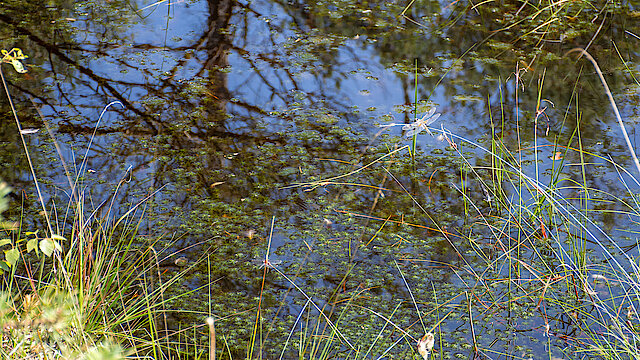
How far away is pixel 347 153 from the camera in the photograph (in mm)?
2695

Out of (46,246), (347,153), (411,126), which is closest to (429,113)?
(411,126)

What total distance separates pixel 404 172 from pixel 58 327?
158cm

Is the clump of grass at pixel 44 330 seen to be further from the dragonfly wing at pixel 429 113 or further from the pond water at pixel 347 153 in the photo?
the dragonfly wing at pixel 429 113

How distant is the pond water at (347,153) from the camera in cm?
198

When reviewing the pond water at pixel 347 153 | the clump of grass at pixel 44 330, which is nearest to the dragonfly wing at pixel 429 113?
the pond water at pixel 347 153

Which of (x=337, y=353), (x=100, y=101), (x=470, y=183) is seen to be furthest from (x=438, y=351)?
(x=100, y=101)

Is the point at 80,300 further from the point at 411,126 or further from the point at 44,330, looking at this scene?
the point at 411,126

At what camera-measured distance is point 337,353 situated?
182 cm

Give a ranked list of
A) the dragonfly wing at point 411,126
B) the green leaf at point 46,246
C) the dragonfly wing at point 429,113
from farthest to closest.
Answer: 1. the dragonfly wing at point 429,113
2. the dragonfly wing at point 411,126
3. the green leaf at point 46,246

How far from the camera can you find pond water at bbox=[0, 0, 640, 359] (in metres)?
1.98

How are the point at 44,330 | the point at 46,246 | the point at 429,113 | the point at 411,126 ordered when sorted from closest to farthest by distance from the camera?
1. the point at 46,246
2. the point at 44,330
3. the point at 411,126
4. the point at 429,113

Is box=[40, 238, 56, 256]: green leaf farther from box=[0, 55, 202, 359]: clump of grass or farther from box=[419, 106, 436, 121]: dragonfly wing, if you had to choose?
A: box=[419, 106, 436, 121]: dragonfly wing

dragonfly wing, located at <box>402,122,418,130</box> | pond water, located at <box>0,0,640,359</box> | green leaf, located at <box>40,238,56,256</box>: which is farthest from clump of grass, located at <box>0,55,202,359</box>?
dragonfly wing, located at <box>402,122,418,130</box>

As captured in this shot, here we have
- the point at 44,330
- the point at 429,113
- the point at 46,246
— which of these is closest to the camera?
the point at 46,246
